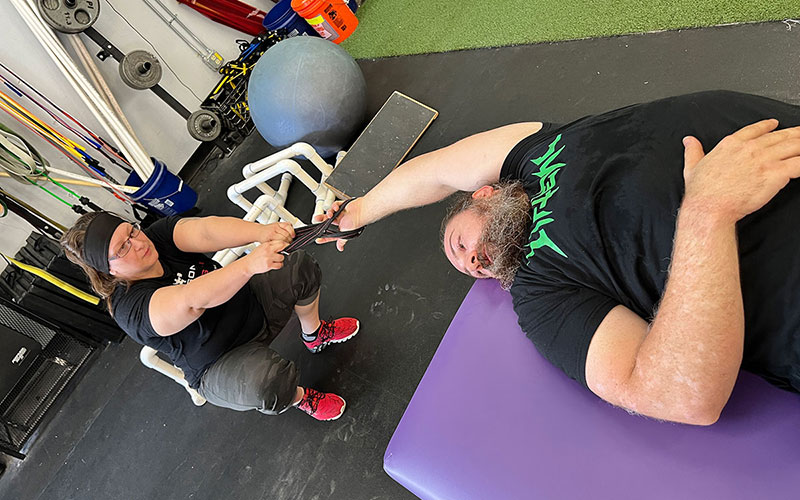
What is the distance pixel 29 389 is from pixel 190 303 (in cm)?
174

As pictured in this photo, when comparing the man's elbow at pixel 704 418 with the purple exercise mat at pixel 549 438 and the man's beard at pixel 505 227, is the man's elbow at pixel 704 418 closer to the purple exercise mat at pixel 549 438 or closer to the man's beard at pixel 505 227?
the purple exercise mat at pixel 549 438

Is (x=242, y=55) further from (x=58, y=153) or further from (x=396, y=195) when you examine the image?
(x=396, y=195)

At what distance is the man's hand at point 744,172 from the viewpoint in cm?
93

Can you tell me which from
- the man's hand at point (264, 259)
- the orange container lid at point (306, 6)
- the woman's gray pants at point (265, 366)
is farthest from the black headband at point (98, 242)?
the orange container lid at point (306, 6)

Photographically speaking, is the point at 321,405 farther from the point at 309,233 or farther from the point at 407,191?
the point at 407,191

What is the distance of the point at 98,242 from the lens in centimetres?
147

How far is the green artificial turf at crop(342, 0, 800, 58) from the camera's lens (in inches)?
92.9

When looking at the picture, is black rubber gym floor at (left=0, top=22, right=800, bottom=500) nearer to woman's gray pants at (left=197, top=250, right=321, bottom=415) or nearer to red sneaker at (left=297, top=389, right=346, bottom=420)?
red sneaker at (left=297, top=389, right=346, bottom=420)

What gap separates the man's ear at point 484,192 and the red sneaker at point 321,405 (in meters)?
1.05

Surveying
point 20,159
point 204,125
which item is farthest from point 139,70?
point 20,159

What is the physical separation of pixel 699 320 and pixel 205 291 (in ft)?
4.03

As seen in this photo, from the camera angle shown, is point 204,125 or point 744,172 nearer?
point 744,172

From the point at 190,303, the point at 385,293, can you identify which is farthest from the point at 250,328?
the point at 385,293

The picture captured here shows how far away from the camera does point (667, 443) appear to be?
1118 millimetres
